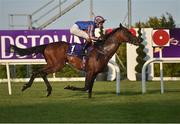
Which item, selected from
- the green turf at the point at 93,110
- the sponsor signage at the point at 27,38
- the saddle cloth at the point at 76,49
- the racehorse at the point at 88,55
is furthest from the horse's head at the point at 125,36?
the sponsor signage at the point at 27,38

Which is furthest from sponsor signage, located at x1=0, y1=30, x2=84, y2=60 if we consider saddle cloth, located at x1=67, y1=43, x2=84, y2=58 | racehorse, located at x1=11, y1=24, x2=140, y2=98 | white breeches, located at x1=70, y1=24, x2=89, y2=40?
saddle cloth, located at x1=67, y1=43, x2=84, y2=58

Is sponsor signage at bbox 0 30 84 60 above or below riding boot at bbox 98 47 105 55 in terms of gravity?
above

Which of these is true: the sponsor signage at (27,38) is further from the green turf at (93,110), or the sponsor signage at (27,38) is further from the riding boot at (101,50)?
the green turf at (93,110)

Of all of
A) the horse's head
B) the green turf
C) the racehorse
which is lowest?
the green turf

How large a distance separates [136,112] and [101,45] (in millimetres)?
4526

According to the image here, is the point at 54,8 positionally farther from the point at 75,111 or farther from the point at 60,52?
the point at 75,111

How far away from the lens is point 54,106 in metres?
12.3

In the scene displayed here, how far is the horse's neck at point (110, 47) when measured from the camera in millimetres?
15180

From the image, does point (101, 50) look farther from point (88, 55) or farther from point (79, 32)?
point (79, 32)

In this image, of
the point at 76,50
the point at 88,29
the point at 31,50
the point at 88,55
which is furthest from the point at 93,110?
the point at 31,50

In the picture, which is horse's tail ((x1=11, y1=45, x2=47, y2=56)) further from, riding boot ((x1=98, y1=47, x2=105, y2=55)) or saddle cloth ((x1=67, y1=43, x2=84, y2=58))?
riding boot ((x1=98, y1=47, x2=105, y2=55))

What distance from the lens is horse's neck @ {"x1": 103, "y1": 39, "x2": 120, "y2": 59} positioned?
15.2 meters

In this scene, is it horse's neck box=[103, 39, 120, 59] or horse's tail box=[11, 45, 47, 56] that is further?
horse's tail box=[11, 45, 47, 56]

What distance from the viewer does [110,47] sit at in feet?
50.2
